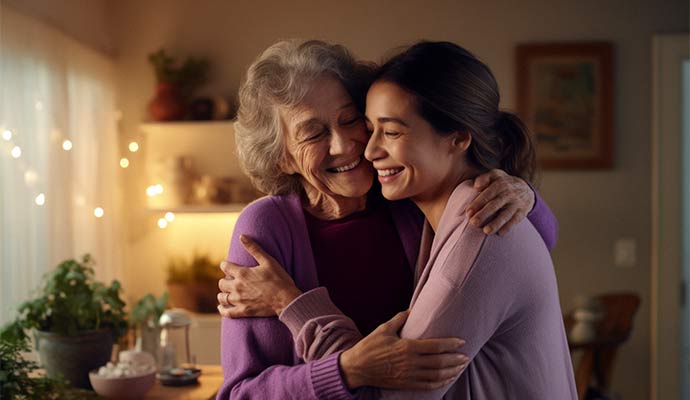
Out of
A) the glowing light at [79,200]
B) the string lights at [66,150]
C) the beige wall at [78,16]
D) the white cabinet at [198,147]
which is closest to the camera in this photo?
the string lights at [66,150]

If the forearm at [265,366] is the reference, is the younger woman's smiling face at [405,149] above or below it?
above

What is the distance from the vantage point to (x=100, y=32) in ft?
14.1

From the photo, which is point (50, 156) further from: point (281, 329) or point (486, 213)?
point (486, 213)

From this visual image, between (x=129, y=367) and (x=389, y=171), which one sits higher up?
(x=389, y=171)

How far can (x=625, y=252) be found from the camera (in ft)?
14.1

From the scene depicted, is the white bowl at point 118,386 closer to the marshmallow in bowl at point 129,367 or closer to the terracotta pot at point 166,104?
the marshmallow in bowl at point 129,367

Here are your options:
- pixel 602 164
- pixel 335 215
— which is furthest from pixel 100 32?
pixel 335 215

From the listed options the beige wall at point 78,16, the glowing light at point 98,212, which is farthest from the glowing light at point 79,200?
the beige wall at point 78,16

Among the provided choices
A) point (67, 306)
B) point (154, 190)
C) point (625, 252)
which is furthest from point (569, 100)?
point (67, 306)

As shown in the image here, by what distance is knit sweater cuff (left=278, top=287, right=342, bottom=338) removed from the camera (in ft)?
4.60

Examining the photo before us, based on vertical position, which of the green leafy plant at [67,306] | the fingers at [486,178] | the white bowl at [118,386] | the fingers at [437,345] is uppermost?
the fingers at [486,178]

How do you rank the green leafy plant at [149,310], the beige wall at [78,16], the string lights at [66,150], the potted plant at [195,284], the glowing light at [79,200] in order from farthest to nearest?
the potted plant at [195,284] → the glowing light at [79,200] → the beige wall at [78,16] → the string lights at [66,150] → the green leafy plant at [149,310]

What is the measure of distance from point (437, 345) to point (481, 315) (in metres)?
0.09

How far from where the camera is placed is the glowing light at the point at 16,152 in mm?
3090
